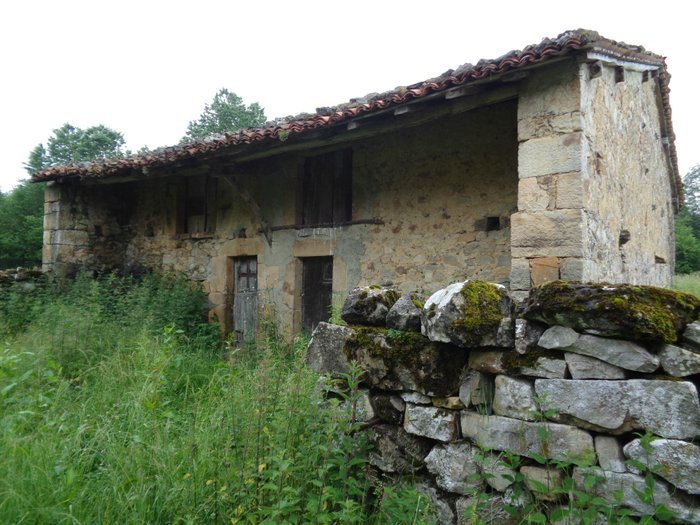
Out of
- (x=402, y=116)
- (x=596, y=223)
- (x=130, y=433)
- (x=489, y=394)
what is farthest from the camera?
(x=402, y=116)

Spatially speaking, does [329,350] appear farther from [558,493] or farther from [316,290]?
[316,290]

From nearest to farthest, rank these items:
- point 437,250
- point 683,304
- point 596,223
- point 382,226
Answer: point 683,304, point 596,223, point 437,250, point 382,226

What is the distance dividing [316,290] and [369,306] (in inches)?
189

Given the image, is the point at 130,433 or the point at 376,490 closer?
the point at 376,490

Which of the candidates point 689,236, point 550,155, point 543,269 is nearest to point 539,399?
point 543,269

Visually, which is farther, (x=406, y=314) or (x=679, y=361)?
A: (x=406, y=314)

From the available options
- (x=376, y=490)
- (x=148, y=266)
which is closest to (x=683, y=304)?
(x=376, y=490)

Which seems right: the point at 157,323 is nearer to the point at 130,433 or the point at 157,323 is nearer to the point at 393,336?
the point at 130,433

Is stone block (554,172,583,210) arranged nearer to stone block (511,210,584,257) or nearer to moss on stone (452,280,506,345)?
stone block (511,210,584,257)

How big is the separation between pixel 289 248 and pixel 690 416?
6271mm

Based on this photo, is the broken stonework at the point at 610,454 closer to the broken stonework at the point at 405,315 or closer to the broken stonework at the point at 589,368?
the broken stonework at the point at 589,368

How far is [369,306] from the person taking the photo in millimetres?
2684

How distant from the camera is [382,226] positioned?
260 inches

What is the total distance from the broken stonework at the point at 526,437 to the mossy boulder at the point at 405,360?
0.59 feet
